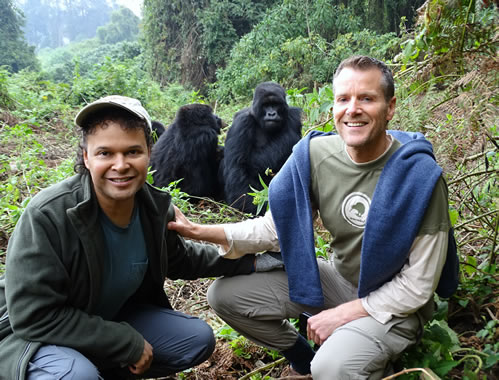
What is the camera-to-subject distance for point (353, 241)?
1.74m

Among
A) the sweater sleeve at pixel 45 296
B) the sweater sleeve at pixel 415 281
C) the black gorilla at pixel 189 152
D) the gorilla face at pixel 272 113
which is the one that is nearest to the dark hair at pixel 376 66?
the sweater sleeve at pixel 415 281

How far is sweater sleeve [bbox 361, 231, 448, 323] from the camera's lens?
1558 mm

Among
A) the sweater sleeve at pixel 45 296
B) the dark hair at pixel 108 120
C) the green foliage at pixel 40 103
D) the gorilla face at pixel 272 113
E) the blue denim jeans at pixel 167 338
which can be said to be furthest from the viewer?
the green foliage at pixel 40 103

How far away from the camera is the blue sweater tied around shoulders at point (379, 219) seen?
1562 mm

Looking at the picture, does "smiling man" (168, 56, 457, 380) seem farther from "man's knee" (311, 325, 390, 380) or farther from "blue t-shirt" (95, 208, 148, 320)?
"blue t-shirt" (95, 208, 148, 320)

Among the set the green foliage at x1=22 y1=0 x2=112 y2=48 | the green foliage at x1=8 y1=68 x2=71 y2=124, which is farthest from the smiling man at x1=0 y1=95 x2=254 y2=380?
the green foliage at x1=22 y1=0 x2=112 y2=48

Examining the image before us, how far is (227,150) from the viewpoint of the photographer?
486 centimetres

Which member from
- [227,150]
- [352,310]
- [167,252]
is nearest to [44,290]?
[167,252]

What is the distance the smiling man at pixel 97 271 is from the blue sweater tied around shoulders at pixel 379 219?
46 cm

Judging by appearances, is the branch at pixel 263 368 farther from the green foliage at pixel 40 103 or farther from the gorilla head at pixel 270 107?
the green foliage at pixel 40 103

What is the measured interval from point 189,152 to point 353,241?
3470mm

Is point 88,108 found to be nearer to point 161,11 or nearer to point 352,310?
point 352,310

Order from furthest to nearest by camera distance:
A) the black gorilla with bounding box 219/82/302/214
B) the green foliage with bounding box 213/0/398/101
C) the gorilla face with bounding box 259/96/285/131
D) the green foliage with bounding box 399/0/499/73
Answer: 1. the green foliage with bounding box 213/0/398/101
2. the gorilla face with bounding box 259/96/285/131
3. the black gorilla with bounding box 219/82/302/214
4. the green foliage with bounding box 399/0/499/73

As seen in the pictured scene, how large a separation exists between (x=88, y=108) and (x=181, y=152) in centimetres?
345
